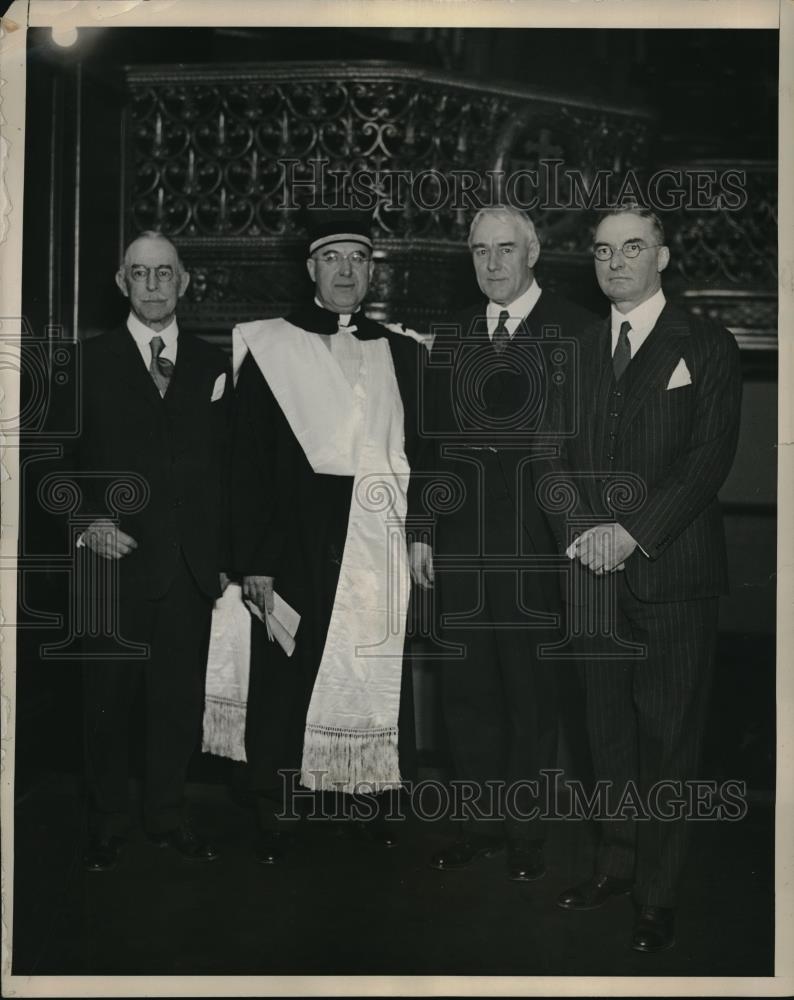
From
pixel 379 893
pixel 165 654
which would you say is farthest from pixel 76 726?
pixel 379 893

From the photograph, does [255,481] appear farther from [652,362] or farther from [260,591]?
[652,362]

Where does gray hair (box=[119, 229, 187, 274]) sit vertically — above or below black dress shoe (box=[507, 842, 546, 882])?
above

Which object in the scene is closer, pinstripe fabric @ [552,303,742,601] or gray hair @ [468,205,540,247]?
pinstripe fabric @ [552,303,742,601]

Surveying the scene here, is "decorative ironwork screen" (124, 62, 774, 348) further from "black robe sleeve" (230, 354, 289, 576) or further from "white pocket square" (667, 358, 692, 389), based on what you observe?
"white pocket square" (667, 358, 692, 389)

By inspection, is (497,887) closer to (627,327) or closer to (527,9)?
(627,327)

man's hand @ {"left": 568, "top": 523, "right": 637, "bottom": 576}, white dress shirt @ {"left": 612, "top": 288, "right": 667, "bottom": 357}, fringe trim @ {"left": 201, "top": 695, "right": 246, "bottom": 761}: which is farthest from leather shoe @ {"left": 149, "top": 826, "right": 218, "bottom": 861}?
white dress shirt @ {"left": 612, "top": 288, "right": 667, "bottom": 357}

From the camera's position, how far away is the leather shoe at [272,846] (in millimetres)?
3473

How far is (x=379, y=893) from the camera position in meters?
3.43

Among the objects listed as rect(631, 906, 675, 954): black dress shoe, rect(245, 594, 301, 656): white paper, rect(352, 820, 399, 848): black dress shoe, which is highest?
rect(245, 594, 301, 656): white paper

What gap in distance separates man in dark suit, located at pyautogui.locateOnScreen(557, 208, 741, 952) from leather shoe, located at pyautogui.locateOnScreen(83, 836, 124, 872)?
1.24 meters

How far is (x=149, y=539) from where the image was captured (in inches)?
137

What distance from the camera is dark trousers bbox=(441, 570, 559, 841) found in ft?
11.4

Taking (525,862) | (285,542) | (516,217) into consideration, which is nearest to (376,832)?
(525,862)

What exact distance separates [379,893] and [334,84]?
7.49 ft
